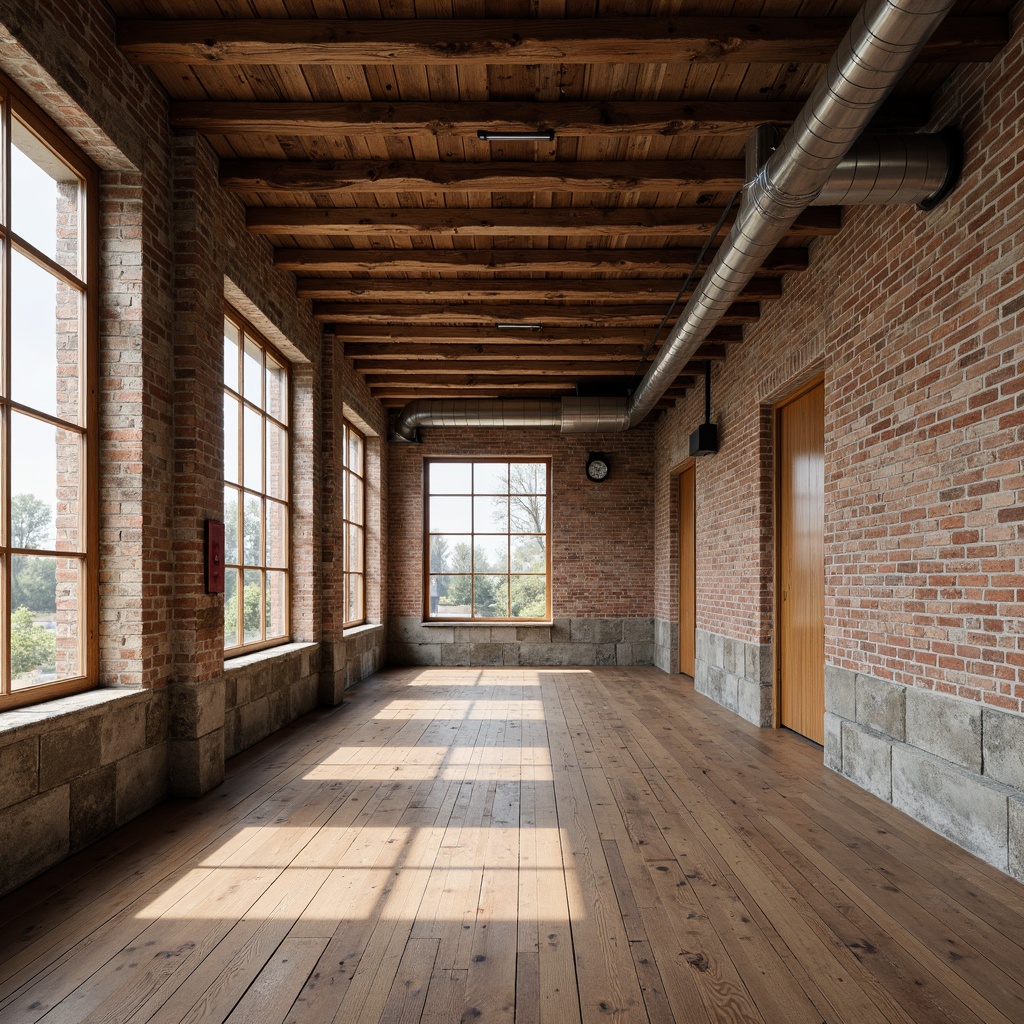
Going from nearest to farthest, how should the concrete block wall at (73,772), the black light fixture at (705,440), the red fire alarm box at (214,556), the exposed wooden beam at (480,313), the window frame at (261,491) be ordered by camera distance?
the concrete block wall at (73,772) → the red fire alarm box at (214,556) → the window frame at (261,491) → the exposed wooden beam at (480,313) → the black light fixture at (705,440)

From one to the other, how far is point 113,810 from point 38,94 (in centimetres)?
320

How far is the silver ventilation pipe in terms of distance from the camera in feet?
8.75

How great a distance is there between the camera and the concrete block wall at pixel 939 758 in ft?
10.5

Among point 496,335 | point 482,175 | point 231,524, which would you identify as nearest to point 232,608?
point 231,524

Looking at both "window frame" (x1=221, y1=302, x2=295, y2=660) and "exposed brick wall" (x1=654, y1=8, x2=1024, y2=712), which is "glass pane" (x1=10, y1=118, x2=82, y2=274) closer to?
"window frame" (x1=221, y1=302, x2=295, y2=660)

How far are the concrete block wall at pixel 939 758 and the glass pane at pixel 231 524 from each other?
4152mm

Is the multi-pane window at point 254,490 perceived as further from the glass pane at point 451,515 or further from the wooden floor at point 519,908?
the glass pane at point 451,515

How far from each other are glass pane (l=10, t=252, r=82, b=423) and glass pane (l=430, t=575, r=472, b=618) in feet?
24.9

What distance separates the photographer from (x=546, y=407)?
9.66 metres

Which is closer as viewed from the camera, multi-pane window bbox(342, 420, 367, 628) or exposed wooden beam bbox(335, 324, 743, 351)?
exposed wooden beam bbox(335, 324, 743, 351)

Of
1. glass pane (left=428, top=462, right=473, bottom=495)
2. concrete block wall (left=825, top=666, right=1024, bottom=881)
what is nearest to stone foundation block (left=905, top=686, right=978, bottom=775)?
concrete block wall (left=825, top=666, right=1024, bottom=881)

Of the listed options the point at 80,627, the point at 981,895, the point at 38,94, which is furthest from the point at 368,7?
the point at 981,895

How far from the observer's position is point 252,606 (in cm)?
593

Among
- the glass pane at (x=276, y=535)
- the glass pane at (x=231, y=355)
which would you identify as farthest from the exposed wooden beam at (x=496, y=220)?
the glass pane at (x=276, y=535)
